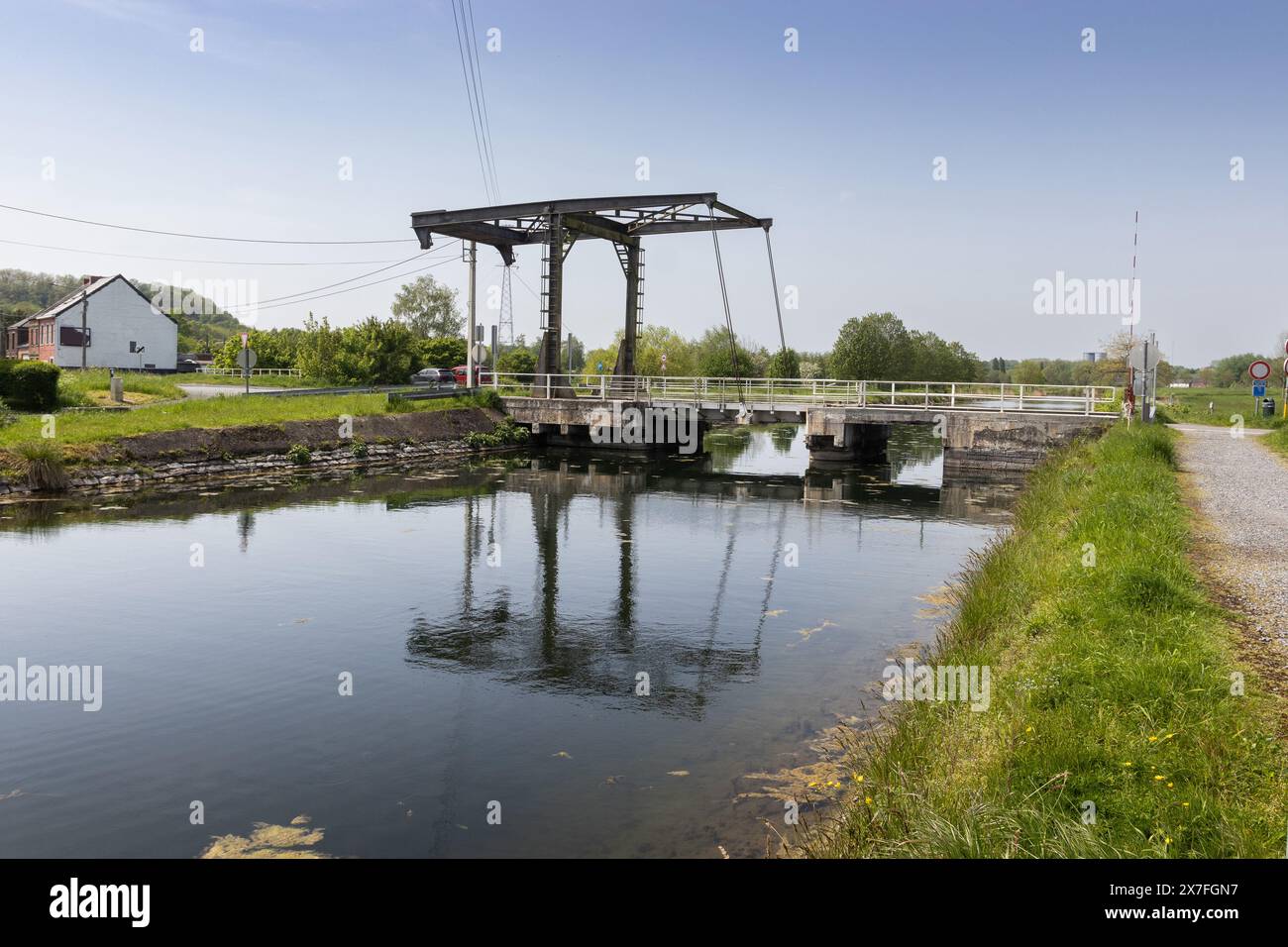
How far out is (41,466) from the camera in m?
22.6

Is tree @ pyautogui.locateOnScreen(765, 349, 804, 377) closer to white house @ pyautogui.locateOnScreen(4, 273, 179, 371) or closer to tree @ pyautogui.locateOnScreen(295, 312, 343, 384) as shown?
tree @ pyautogui.locateOnScreen(295, 312, 343, 384)

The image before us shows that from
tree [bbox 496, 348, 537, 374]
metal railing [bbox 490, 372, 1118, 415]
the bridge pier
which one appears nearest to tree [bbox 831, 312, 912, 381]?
tree [bbox 496, 348, 537, 374]

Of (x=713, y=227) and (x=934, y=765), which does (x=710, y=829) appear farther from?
(x=713, y=227)

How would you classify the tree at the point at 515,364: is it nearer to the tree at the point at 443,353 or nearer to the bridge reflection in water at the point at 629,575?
the tree at the point at 443,353

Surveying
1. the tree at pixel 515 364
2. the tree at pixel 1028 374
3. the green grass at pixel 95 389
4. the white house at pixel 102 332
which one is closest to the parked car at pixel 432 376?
the tree at pixel 515 364

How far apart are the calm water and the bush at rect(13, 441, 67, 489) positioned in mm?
1475

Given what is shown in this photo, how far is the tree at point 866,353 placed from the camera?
8938 centimetres

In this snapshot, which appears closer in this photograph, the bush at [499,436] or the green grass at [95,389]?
the green grass at [95,389]

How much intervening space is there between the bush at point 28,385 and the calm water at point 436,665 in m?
8.67

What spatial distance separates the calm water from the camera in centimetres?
720

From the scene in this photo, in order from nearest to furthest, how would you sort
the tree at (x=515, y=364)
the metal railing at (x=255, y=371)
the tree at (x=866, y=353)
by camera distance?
the metal railing at (x=255, y=371)
the tree at (x=515, y=364)
the tree at (x=866, y=353)

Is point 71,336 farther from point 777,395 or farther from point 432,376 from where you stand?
point 777,395

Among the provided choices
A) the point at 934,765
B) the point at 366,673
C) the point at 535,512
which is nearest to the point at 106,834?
the point at 366,673

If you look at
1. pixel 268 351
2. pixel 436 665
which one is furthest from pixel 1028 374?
pixel 436 665
